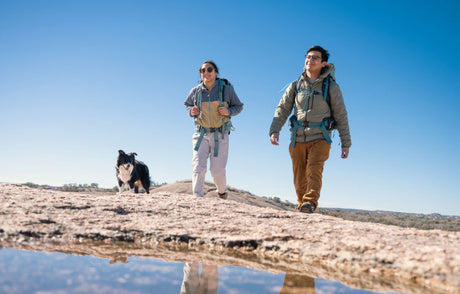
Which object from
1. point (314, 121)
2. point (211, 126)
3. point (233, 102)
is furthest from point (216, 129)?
point (314, 121)

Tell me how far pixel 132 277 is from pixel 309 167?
13.0 feet

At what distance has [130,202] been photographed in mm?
4742

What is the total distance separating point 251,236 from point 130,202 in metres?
2.07

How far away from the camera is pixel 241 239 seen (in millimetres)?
3342

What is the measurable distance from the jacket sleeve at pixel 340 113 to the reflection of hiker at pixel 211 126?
186 centimetres

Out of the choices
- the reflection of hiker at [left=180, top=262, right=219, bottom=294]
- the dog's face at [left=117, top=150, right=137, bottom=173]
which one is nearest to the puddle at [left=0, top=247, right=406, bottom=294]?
the reflection of hiker at [left=180, top=262, right=219, bottom=294]

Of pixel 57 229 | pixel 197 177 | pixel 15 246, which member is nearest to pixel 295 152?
pixel 197 177

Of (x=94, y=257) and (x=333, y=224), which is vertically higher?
(x=333, y=224)

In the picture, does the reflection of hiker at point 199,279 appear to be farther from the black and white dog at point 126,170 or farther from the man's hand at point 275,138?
the black and white dog at point 126,170

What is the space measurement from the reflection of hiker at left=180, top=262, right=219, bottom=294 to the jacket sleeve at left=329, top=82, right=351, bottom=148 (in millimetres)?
3986

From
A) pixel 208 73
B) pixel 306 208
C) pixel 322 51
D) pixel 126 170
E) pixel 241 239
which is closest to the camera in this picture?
pixel 241 239

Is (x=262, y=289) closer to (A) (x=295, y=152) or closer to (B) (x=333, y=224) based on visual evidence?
(B) (x=333, y=224)

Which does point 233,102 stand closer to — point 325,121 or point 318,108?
point 318,108

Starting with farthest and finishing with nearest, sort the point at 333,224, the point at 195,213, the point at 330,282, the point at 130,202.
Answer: the point at 130,202, the point at 195,213, the point at 333,224, the point at 330,282
